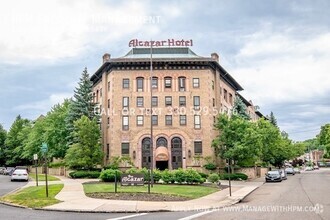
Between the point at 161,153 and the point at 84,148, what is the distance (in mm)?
9905

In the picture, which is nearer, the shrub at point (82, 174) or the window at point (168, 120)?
the shrub at point (82, 174)

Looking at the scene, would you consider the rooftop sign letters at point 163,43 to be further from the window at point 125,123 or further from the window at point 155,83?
the window at point 125,123

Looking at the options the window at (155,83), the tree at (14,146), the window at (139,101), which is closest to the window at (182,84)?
the window at (155,83)

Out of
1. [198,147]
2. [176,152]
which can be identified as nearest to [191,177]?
[176,152]

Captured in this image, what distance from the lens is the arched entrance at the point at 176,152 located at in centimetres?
5091

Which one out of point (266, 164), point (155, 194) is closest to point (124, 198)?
point (155, 194)

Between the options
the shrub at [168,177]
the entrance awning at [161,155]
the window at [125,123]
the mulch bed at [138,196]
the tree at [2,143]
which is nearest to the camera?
the mulch bed at [138,196]

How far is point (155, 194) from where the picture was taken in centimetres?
2297

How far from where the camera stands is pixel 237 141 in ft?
155

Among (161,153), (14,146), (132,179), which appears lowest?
(132,179)

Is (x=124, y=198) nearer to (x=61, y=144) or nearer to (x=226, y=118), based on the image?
(x=226, y=118)

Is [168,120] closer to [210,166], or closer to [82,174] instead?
[210,166]

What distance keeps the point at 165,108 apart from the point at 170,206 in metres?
33.7

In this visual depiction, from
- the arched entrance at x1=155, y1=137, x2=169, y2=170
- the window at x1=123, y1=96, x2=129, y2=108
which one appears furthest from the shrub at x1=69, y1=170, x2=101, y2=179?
the window at x1=123, y1=96, x2=129, y2=108
